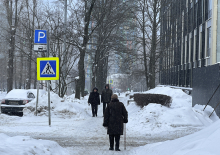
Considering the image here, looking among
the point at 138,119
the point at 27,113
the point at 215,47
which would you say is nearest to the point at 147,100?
the point at 138,119

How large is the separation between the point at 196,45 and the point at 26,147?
33582 mm

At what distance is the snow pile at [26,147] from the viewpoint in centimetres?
580

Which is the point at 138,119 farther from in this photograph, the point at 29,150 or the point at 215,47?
the point at 215,47

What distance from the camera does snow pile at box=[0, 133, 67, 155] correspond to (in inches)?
229

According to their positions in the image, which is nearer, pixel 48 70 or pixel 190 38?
pixel 48 70

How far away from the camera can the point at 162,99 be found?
15711 mm

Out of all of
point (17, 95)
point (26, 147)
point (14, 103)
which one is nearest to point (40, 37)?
point (14, 103)

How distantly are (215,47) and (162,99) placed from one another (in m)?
16.7

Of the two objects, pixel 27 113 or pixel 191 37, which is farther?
pixel 191 37

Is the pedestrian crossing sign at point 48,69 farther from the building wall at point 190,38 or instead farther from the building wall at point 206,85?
the building wall at point 190,38

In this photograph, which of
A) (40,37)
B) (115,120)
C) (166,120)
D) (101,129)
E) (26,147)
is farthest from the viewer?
(40,37)

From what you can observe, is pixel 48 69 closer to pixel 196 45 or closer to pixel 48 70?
pixel 48 70

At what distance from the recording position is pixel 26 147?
20.7 feet

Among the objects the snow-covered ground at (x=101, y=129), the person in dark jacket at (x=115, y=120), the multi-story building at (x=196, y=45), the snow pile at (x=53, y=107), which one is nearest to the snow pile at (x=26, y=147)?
the snow-covered ground at (x=101, y=129)
